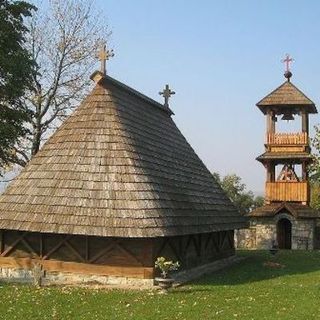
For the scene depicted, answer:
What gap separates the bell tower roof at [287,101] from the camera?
101 feet

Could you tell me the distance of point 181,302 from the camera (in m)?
11.3

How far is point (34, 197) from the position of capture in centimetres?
1467

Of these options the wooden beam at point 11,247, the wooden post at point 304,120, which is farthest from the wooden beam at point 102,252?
the wooden post at point 304,120

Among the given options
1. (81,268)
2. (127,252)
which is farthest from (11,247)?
(127,252)

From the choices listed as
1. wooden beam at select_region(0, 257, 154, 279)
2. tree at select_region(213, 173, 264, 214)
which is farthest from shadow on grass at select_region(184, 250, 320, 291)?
tree at select_region(213, 173, 264, 214)

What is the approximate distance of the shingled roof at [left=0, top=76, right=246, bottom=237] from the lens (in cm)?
1362

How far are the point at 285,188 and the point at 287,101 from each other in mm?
5154

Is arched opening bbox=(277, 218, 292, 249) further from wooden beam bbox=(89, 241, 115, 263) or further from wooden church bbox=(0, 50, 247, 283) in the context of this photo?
wooden beam bbox=(89, 241, 115, 263)

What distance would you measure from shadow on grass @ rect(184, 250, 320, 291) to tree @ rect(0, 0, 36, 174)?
410 inches

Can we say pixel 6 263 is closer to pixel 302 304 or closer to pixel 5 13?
pixel 302 304

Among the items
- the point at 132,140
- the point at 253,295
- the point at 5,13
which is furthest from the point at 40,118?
the point at 253,295

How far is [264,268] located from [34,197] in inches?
329

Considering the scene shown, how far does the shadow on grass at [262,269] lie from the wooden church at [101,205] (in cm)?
121

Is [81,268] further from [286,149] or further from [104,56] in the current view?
[286,149]
